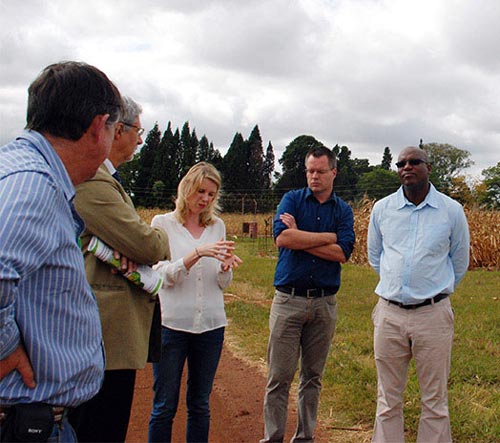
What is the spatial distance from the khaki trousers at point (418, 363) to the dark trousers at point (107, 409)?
204cm

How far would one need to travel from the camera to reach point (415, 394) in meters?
5.16

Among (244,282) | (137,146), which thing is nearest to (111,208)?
(137,146)

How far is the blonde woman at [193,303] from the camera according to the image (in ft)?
11.9

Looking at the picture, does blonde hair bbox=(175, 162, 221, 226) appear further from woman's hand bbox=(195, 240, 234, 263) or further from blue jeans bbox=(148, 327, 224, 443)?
blue jeans bbox=(148, 327, 224, 443)

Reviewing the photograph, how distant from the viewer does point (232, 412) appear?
5.07 meters

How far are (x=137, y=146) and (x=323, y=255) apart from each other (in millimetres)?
1796

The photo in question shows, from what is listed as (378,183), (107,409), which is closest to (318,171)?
(107,409)

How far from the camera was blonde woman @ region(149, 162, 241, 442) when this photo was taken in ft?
11.9

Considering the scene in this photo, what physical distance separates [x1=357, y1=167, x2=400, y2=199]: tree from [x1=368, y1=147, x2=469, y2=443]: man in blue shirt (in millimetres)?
48632

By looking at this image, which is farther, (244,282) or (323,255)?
(244,282)

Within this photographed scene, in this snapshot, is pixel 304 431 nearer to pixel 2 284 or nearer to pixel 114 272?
pixel 114 272

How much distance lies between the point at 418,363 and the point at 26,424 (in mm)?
3000

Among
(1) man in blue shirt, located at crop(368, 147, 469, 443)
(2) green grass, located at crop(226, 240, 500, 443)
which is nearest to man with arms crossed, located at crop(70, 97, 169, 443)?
(1) man in blue shirt, located at crop(368, 147, 469, 443)

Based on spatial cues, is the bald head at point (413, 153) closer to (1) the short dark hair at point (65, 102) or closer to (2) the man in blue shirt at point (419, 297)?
(2) the man in blue shirt at point (419, 297)
